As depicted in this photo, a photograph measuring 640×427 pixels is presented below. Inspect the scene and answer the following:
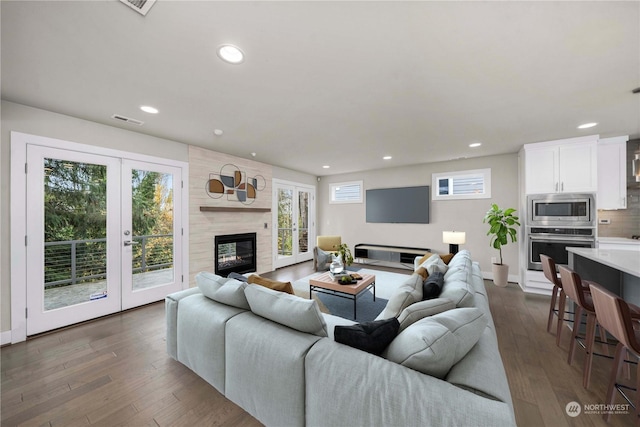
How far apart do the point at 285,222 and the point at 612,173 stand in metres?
6.03

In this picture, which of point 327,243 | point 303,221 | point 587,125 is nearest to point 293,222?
point 303,221

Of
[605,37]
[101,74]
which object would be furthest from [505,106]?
[101,74]

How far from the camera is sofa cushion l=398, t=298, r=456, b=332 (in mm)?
1469

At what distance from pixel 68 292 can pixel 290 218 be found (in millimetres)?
4172

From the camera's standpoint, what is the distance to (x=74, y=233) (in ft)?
9.57

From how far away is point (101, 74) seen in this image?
2000mm

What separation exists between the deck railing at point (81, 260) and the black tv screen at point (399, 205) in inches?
188

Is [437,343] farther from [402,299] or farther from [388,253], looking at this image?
[388,253]

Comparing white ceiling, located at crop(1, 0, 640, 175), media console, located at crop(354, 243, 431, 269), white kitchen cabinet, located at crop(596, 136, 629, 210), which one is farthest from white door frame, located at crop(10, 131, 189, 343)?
white kitchen cabinet, located at crop(596, 136, 629, 210)

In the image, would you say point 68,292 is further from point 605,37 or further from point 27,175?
point 605,37

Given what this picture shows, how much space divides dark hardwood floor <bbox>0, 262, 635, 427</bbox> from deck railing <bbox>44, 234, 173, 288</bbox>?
60 centimetres

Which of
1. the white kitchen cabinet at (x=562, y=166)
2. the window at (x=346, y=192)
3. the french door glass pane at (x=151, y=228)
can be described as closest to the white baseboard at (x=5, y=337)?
the french door glass pane at (x=151, y=228)

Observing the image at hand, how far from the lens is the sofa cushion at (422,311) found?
4.82 ft

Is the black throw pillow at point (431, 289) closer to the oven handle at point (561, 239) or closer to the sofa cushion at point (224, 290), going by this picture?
the sofa cushion at point (224, 290)
